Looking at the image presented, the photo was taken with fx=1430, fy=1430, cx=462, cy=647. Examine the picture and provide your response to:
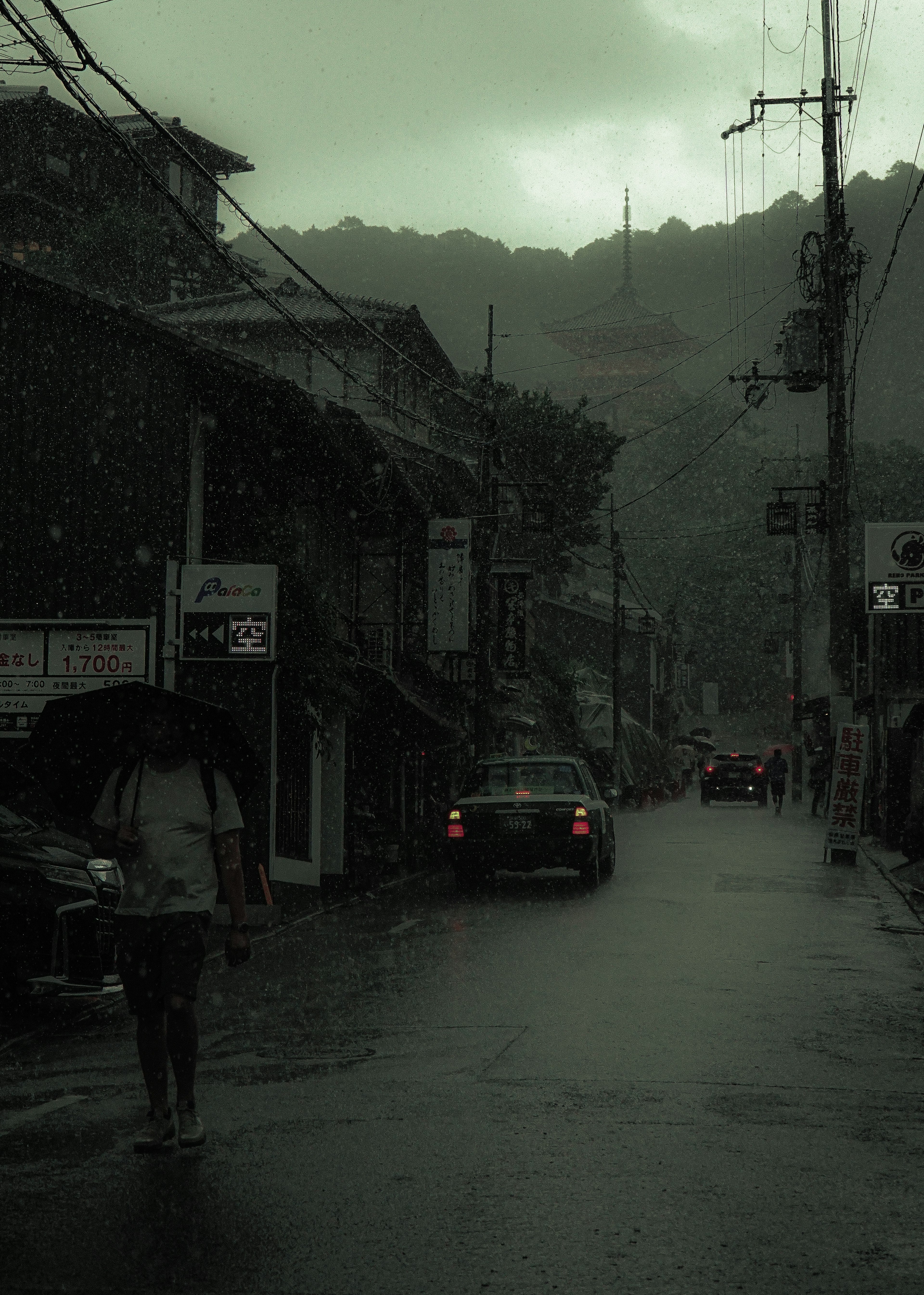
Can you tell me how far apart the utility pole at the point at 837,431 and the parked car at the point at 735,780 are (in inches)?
893

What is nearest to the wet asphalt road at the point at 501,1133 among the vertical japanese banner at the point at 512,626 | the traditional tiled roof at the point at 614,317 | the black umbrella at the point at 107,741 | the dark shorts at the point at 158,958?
the dark shorts at the point at 158,958

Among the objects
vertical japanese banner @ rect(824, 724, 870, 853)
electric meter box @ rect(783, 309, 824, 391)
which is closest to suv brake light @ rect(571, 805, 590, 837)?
vertical japanese banner @ rect(824, 724, 870, 853)

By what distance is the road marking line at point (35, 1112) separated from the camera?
6.43m

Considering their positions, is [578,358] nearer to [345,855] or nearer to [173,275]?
[173,275]

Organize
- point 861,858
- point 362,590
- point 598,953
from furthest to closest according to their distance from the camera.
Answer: point 362,590, point 861,858, point 598,953

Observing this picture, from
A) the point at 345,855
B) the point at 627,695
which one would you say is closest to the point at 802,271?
the point at 345,855

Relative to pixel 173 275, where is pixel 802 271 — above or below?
below

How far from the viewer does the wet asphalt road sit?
14.8 feet

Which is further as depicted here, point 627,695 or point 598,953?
point 627,695

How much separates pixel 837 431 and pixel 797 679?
28429 millimetres

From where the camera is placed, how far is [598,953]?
12.2 metres

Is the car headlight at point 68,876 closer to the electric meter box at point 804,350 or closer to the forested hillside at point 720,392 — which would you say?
the electric meter box at point 804,350

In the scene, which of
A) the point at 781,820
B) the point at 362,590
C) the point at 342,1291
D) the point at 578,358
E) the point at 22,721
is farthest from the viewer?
the point at 578,358

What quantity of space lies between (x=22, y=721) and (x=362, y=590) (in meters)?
11.2
